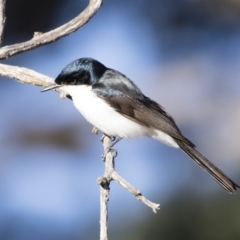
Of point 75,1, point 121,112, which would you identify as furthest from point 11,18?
point 121,112

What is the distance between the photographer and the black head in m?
4.11

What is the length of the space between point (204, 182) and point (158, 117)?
2078 millimetres

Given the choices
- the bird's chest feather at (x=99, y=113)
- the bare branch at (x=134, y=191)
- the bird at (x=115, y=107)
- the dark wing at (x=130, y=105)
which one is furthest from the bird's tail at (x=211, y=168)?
the bare branch at (x=134, y=191)

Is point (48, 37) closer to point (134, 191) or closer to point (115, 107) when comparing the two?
point (115, 107)

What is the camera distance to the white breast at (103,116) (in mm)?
4141

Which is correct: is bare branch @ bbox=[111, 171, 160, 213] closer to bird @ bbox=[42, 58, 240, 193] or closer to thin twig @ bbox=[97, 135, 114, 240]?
thin twig @ bbox=[97, 135, 114, 240]

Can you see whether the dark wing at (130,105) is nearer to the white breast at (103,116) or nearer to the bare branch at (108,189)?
the white breast at (103,116)

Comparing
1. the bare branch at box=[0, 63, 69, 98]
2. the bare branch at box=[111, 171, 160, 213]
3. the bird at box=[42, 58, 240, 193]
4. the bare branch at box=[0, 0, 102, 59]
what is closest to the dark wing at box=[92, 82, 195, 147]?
the bird at box=[42, 58, 240, 193]

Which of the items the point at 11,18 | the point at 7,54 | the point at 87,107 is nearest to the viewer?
the point at 7,54

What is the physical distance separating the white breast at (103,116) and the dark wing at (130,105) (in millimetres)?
27

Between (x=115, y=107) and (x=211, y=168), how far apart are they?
559 millimetres

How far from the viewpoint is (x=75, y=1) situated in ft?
24.5

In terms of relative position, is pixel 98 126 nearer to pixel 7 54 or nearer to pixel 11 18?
pixel 7 54

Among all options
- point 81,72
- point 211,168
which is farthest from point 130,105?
point 211,168
